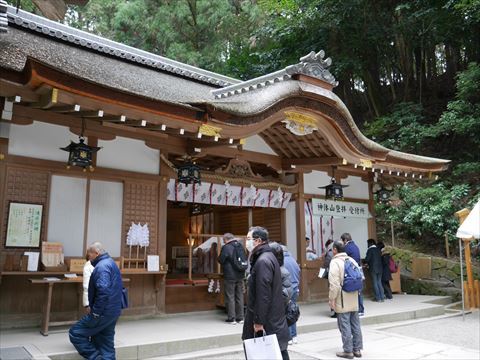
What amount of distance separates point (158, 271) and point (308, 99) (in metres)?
4.78

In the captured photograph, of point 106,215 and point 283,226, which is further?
point 283,226

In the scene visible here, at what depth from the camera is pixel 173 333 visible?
6691 mm

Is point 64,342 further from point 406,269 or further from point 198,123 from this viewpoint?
point 406,269

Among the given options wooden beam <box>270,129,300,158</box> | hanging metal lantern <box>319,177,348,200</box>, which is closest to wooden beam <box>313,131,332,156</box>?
wooden beam <box>270,129,300,158</box>

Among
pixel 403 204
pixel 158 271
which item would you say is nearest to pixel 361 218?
pixel 403 204

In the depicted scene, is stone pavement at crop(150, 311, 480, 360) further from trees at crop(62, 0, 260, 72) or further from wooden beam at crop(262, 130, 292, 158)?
trees at crop(62, 0, 260, 72)

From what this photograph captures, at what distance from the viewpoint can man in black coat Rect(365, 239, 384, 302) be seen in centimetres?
1081

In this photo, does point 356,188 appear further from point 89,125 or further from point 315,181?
point 89,125

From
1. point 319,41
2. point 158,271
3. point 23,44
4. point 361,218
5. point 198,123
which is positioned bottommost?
point 158,271

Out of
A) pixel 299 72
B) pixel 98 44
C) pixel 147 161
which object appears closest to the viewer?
pixel 147 161

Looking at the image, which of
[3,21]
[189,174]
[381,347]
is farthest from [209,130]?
[381,347]

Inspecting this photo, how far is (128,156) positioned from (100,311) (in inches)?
154

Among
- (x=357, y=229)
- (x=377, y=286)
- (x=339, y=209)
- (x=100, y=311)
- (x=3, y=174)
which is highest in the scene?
(x=3, y=174)

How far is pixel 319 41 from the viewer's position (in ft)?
64.8
